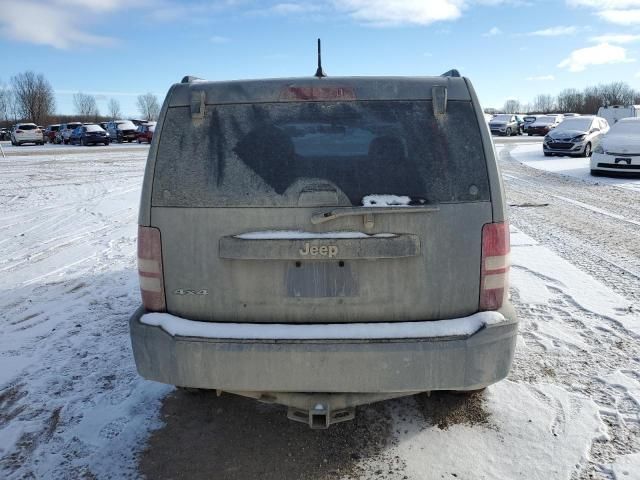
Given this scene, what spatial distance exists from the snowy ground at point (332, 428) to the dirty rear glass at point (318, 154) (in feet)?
4.98

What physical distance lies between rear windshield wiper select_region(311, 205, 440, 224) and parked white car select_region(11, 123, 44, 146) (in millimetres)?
48157

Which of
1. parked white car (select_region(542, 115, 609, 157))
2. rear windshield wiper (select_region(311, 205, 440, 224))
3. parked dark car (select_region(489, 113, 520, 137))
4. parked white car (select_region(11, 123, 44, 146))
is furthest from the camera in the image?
parked dark car (select_region(489, 113, 520, 137))

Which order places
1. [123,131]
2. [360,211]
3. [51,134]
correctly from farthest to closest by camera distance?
[51,134] < [123,131] < [360,211]

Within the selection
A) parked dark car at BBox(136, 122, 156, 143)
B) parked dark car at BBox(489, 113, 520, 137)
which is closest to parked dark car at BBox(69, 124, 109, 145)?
parked dark car at BBox(136, 122, 156, 143)

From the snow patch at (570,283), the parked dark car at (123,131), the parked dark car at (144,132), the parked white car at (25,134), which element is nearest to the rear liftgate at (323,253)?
the snow patch at (570,283)

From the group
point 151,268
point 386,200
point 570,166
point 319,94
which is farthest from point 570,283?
point 570,166

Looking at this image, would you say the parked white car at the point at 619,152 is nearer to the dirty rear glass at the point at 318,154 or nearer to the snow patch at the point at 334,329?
the dirty rear glass at the point at 318,154

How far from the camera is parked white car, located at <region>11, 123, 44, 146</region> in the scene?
43.2 metres

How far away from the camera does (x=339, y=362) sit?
2.63 metres

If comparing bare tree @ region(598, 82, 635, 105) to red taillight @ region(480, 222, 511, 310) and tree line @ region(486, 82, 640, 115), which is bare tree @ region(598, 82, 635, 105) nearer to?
tree line @ region(486, 82, 640, 115)

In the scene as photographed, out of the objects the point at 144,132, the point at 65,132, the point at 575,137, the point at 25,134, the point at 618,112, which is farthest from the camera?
the point at 65,132

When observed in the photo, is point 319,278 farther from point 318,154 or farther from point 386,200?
point 318,154

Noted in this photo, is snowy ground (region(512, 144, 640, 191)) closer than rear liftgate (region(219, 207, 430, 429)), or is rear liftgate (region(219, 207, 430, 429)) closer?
rear liftgate (region(219, 207, 430, 429))

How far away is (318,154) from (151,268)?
44.3 inches
